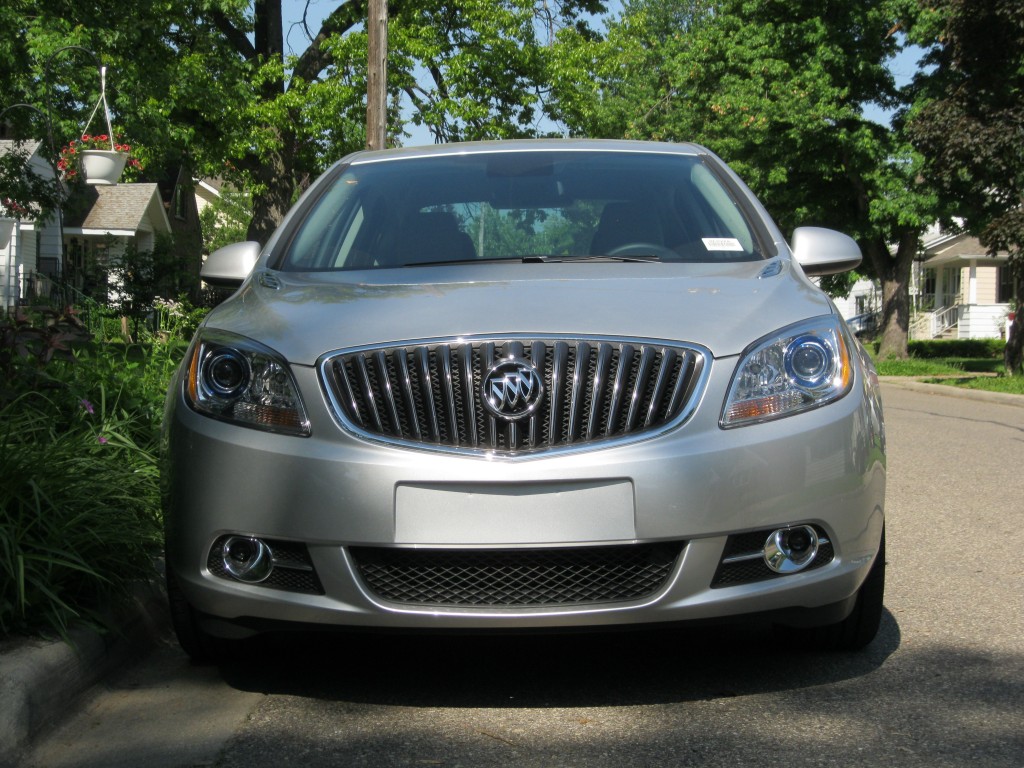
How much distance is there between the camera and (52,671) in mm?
3580

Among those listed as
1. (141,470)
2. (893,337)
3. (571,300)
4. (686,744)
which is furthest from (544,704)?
(893,337)

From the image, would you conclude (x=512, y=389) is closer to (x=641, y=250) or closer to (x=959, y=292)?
(x=641, y=250)

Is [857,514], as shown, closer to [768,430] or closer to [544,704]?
[768,430]

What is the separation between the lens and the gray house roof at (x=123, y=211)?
36.1 m

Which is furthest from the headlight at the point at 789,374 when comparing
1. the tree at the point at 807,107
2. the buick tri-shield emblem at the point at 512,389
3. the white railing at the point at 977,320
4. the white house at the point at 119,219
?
the white railing at the point at 977,320

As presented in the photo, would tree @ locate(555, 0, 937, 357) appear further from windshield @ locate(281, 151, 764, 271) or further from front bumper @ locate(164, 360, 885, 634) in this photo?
front bumper @ locate(164, 360, 885, 634)

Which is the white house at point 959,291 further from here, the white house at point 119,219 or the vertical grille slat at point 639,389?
the vertical grille slat at point 639,389

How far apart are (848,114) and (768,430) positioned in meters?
27.9

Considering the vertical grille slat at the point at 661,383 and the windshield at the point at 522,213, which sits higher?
the windshield at the point at 522,213

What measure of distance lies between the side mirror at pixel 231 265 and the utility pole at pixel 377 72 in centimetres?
1098

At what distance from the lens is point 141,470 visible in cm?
544

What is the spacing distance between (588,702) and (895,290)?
1213 inches

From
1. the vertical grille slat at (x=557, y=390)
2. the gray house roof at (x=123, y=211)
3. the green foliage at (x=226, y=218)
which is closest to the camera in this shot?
the vertical grille slat at (x=557, y=390)

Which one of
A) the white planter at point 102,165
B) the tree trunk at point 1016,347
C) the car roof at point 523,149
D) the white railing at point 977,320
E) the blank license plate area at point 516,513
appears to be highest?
the white planter at point 102,165
